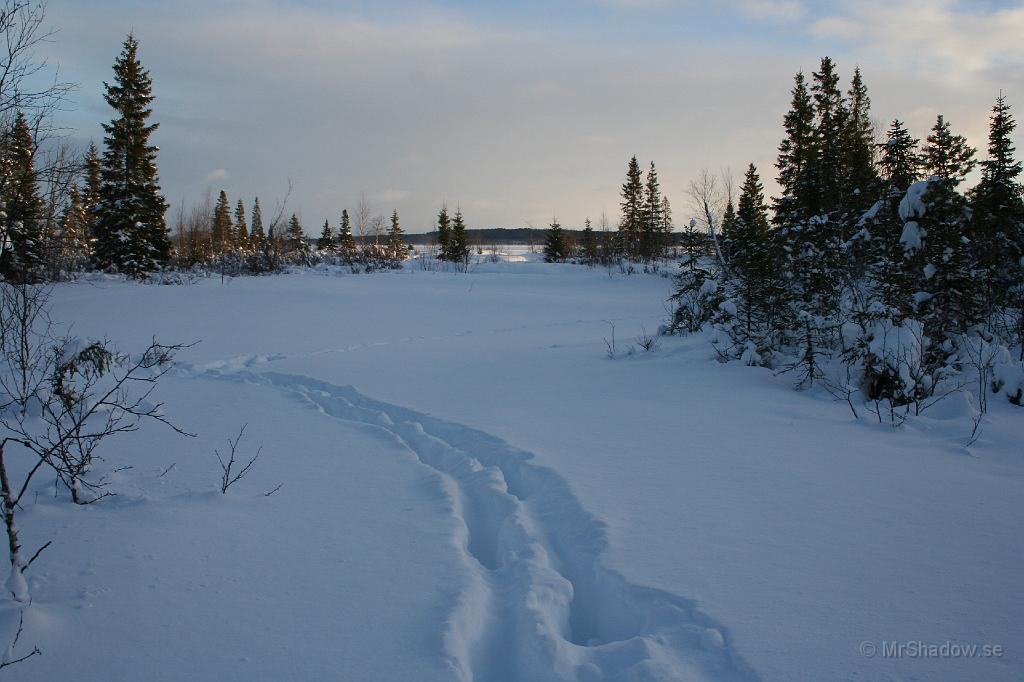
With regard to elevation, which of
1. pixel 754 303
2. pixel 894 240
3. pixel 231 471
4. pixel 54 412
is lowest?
pixel 231 471

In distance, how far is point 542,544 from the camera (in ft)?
11.0

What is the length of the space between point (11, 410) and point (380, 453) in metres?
3.73

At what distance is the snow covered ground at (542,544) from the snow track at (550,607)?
1 centimetres

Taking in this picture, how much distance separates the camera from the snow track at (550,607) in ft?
7.54

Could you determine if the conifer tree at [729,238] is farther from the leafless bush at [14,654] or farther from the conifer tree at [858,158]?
the leafless bush at [14,654]

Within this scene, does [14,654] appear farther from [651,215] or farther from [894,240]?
[651,215]

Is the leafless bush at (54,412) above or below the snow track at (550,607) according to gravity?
above

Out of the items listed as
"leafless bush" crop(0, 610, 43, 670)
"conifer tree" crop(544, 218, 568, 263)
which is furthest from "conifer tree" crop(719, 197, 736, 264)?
"conifer tree" crop(544, 218, 568, 263)

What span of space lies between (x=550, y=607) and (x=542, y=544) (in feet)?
2.09

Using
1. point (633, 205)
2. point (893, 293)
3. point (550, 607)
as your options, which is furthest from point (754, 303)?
point (633, 205)

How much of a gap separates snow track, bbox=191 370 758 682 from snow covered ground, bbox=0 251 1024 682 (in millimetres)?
12

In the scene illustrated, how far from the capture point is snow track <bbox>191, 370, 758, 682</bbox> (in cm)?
230

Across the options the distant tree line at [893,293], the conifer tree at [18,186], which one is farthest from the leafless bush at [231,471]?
the distant tree line at [893,293]

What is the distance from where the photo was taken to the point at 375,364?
9211mm
